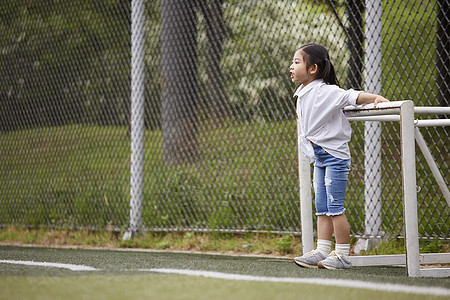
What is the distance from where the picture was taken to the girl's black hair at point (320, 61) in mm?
4117

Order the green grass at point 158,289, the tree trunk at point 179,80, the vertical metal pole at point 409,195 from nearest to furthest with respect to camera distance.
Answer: the green grass at point 158,289 < the vertical metal pole at point 409,195 < the tree trunk at point 179,80

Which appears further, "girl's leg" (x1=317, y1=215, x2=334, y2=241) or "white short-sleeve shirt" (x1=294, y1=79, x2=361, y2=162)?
"girl's leg" (x1=317, y1=215, x2=334, y2=241)

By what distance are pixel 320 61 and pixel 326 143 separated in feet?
1.77

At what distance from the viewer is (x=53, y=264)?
156 inches

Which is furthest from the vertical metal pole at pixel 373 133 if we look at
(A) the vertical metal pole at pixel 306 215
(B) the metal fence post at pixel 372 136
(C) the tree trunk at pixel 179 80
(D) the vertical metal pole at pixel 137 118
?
(D) the vertical metal pole at pixel 137 118

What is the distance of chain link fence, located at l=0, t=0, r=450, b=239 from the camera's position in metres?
5.54

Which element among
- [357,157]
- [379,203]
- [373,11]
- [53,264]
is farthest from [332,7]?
[53,264]

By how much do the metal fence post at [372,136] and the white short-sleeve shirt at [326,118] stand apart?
1308 mm

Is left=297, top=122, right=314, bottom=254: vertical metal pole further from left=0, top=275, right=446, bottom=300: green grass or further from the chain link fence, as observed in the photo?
left=0, top=275, right=446, bottom=300: green grass

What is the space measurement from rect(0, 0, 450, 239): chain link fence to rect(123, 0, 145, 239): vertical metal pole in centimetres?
5

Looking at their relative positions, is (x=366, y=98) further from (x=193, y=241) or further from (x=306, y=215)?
(x=193, y=241)

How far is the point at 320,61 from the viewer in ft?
13.5


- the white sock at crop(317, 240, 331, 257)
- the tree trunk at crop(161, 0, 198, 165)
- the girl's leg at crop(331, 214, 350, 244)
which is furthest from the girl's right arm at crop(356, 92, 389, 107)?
the tree trunk at crop(161, 0, 198, 165)

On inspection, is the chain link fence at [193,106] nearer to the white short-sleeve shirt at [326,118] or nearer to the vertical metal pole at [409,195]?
the white short-sleeve shirt at [326,118]
